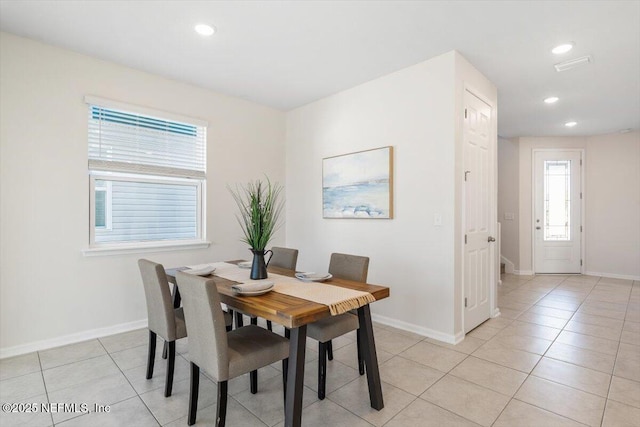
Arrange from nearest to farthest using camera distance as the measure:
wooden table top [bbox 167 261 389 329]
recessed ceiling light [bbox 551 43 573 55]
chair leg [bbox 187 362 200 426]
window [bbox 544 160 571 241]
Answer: wooden table top [bbox 167 261 389 329] < chair leg [bbox 187 362 200 426] < recessed ceiling light [bbox 551 43 573 55] < window [bbox 544 160 571 241]

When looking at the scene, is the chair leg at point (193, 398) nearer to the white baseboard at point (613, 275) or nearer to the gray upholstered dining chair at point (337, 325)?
the gray upholstered dining chair at point (337, 325)

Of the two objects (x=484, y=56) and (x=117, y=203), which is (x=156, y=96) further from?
(x=484, y=56)

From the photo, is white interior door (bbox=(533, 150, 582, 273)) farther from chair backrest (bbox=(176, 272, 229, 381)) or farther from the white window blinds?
chair backrest (bbox=(176, 272, 229, 381))

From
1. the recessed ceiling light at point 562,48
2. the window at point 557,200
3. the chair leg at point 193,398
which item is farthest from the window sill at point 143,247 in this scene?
the window at point 557,200

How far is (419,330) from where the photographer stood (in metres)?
3.23

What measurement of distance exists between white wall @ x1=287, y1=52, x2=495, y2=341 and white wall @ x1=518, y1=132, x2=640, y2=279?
12.3 feet

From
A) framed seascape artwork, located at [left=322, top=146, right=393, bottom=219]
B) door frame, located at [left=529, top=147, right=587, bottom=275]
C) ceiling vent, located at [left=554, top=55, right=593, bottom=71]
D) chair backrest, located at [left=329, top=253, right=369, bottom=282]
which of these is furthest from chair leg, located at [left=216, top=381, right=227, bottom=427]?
door frame, located at [left=529, top=147, right=587, bottom=275]

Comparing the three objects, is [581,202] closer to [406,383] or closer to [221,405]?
[406,383]

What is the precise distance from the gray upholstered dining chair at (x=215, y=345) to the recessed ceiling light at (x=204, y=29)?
196 centimetres

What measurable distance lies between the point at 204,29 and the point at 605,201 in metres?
7.06

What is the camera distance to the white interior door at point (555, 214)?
621cm

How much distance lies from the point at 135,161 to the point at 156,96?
741 millimetres

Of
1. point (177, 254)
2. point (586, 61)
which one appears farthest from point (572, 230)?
point (177, 254)

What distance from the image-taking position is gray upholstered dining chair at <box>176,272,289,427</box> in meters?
1.66
